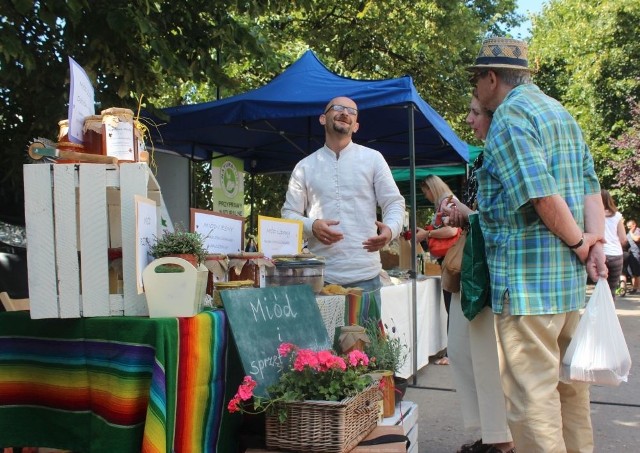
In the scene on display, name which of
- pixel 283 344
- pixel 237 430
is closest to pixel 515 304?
pixel 283 344

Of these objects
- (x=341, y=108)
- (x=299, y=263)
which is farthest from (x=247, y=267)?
(x=341, y=108)

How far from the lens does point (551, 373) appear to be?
2.18 meters

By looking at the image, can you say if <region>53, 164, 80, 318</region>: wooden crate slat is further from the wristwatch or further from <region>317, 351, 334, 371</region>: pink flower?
the wristwatch

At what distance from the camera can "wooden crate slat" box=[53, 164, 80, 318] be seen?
1.87m

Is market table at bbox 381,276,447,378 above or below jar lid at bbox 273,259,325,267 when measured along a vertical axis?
below

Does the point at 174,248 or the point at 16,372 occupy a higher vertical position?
the point at 174,248

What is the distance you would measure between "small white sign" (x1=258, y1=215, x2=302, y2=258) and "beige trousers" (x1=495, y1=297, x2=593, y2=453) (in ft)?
3.35

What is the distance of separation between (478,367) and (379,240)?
79 centimetres

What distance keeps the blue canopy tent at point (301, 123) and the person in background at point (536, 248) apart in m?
2.51

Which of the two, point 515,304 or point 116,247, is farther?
point 515,304

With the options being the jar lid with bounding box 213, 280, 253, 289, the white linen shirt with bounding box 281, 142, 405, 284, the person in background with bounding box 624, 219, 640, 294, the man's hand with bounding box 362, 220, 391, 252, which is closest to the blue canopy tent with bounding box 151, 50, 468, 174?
the white linen shirt with bounding box 281, 142, 405, 284

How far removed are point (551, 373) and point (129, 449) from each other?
4.58ft

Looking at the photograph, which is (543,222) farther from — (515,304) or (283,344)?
(283,344)

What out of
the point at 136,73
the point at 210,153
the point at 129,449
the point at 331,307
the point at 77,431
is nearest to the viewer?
the point at 129,449
